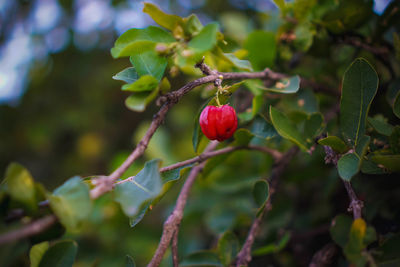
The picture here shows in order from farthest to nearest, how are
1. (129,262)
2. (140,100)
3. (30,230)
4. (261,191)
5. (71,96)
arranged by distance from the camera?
1. (71,96)
2. (261,191)
3. (129,262)
4. (140,100)
5. (30,230)

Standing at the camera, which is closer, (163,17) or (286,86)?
(163,17)

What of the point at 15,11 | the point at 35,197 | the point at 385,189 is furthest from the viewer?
the point at 15,11

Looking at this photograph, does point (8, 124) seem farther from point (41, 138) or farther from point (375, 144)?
point (375, 144)

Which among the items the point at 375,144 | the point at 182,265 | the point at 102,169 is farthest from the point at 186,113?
the point at 375,144

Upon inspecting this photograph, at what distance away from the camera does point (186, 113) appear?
2691 mm

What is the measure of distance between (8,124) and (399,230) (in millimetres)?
2908

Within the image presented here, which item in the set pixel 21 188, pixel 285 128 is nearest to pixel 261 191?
pixel 285 128

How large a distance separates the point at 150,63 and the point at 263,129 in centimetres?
43

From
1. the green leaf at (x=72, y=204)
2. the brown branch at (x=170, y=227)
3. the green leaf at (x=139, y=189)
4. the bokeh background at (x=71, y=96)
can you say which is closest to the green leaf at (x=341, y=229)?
the brown branch at (x=170, y=227)

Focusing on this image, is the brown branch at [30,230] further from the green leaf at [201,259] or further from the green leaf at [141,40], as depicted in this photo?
the green leaf at [201,259]

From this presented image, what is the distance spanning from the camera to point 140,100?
0.70 m

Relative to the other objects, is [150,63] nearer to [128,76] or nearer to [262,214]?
[128,76]

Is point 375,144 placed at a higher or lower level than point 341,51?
lower

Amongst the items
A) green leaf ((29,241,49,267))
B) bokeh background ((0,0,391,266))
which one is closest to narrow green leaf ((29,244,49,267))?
green leaf ((29,241,49,267))
